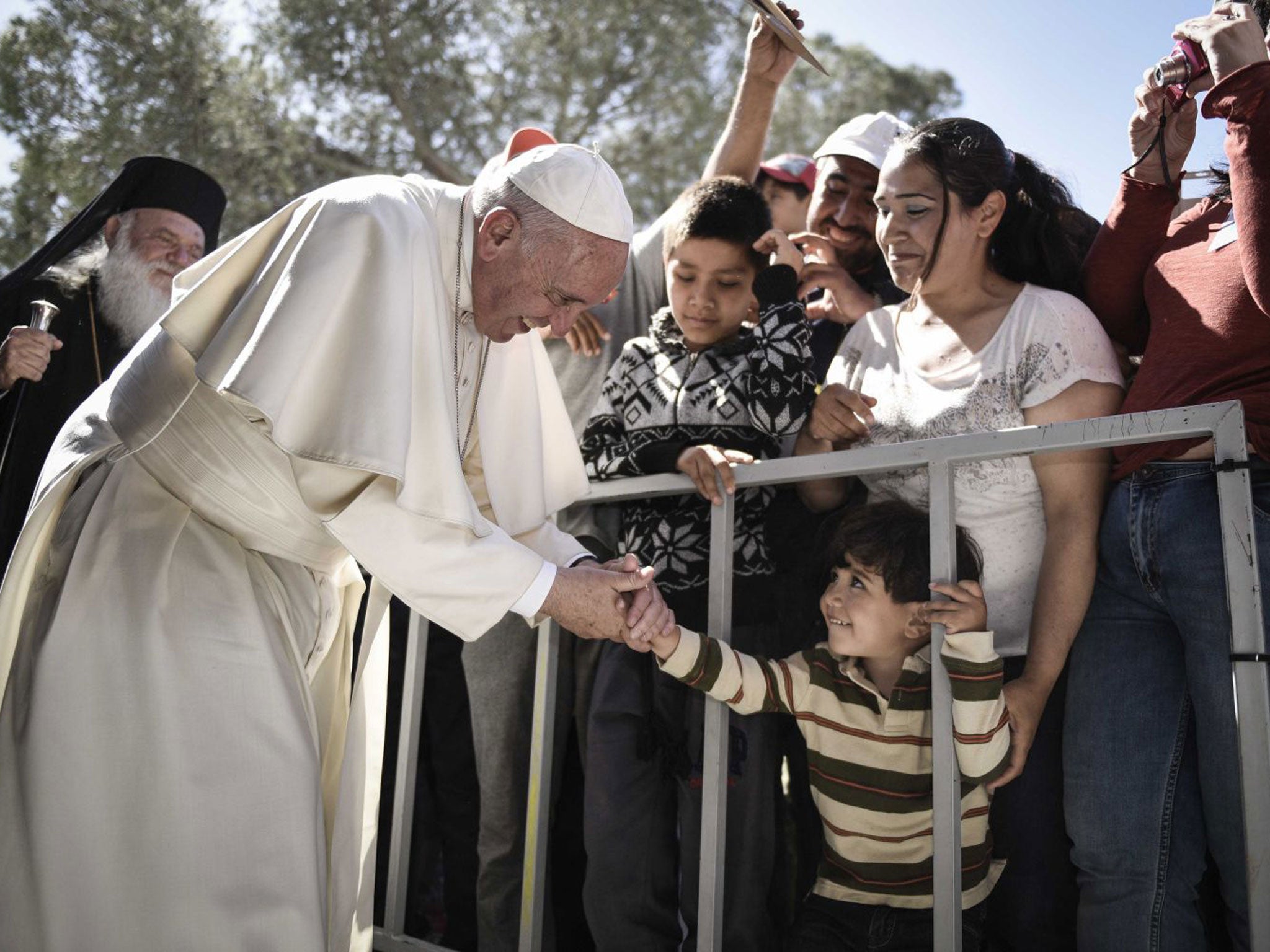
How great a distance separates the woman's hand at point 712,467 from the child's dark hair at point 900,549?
1.03 feet

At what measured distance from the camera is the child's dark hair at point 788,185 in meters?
4.43

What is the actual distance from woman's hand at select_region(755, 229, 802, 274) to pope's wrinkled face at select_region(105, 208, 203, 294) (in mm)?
2309

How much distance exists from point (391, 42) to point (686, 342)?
10235 mm

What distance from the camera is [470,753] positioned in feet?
12.6

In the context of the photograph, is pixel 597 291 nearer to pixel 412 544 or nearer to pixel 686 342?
pixel 686 342

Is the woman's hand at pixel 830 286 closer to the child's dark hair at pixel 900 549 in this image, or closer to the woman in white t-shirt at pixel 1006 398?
the woman in white t-shirt at pixel 1006 398

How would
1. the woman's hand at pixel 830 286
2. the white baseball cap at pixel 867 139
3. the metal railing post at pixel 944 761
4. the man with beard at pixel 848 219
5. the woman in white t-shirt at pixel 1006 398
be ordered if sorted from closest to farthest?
1. the metal railing post at pixel 944 761
2. the woman in white t-shirt at pixel 1006 398
3. the woman's hand at pixel 830 286
4. the man with beard at pixel 848 219
5. the white baseball cap at pixel 867 139

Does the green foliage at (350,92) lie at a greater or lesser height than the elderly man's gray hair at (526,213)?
greater

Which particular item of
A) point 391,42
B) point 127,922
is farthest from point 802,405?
point 391,42

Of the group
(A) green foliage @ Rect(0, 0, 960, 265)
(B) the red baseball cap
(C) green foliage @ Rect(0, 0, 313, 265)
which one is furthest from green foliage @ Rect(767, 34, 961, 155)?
(B) the red baseball cap

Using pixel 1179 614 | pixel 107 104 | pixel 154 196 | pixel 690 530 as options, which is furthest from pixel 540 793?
pixel 107 104

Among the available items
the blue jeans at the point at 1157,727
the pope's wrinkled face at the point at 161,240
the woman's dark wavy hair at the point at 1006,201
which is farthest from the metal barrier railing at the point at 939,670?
the pope's wrinkled face at the point at 161,240

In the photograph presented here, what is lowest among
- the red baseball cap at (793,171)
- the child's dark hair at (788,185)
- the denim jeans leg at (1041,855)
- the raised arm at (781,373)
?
the denim jeans leg at (1041,855)

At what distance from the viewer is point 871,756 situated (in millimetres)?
2613
